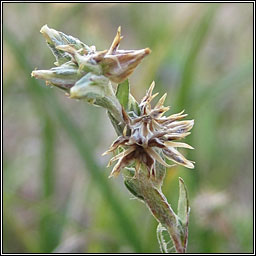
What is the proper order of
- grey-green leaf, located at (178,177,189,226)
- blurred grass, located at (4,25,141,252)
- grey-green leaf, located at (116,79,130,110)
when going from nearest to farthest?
1. grey-green leaf, located at (116,79,130,110)
2. grey-green leaf, located at (178,177,189,226)
3. blurred grass, located at (4,25,141,252)

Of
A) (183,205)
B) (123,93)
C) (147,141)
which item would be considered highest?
(123,93)

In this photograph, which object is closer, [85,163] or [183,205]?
[183,205]

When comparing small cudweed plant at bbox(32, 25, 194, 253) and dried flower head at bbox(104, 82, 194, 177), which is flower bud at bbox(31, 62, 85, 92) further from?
dried flower head at bbox(104, 82, 194, 177)

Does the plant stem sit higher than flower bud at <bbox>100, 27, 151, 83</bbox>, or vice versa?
flower bud at <bbox>100, 27, 151, 83</bbox>

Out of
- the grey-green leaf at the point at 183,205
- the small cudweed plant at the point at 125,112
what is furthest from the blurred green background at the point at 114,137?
the small cudweed plant at the point at 125,112

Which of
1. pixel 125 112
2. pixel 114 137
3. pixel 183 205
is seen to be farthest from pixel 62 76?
pixel 114 137

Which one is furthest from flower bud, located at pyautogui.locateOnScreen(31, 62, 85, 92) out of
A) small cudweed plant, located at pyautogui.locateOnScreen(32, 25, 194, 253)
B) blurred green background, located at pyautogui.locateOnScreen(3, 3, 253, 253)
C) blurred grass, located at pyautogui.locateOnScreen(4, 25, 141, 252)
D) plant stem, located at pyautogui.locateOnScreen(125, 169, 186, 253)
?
blurred grass, located at pyautogui.locateOnScreen(4, 25, 141, 252)

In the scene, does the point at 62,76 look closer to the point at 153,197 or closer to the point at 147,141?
the point at 147,141

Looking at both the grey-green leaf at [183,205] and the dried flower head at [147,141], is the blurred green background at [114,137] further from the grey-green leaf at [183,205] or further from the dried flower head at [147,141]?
the dried flower head at [147,141]

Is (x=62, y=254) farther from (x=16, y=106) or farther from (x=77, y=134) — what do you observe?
(x=16, y=106)
